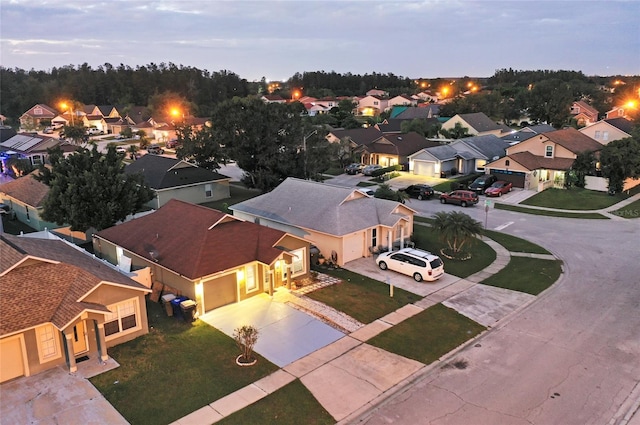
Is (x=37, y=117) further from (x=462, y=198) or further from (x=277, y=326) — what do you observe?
(x=277, y=326)

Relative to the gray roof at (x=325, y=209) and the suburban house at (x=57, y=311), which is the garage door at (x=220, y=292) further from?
the gray roof at (x=325, y=209)

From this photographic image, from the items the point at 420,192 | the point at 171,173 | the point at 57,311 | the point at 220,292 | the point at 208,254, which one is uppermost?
the point at 171,173

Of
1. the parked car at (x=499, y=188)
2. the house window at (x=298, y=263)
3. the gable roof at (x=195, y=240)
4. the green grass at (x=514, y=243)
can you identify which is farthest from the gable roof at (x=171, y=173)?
the green grass at (x=514, y=243)

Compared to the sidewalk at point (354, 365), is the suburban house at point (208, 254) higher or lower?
higher

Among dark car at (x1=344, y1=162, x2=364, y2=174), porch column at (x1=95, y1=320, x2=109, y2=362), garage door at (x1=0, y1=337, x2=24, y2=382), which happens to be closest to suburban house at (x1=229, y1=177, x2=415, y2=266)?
porch column at (x1=95, y1=320, x2=109, y2=362)

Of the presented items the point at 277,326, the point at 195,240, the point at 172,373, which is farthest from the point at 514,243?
the point at 172,373

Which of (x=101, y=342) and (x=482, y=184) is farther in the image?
(x=482, y=184)
